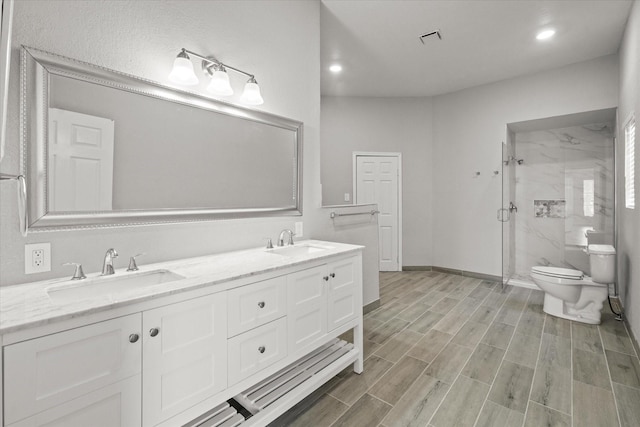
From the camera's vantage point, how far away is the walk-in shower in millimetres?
3830

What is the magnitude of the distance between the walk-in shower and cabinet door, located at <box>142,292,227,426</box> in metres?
3.81

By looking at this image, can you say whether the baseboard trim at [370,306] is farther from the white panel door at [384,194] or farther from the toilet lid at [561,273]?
the toilet lid at [561,273]

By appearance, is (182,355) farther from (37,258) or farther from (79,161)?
(79,161)

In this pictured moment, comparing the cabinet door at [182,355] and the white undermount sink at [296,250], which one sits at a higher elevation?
the white undermount sink at [296,250]

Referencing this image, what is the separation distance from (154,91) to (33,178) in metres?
0.71

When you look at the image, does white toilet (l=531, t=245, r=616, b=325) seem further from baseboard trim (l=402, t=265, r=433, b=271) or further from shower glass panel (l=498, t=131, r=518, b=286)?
baseboard trim (l=402, t=265, r=433, b=271)

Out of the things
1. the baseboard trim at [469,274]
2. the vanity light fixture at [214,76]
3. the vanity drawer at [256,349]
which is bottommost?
the baseboard trim at [469,274]

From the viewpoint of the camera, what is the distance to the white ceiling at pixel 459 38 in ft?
8.79

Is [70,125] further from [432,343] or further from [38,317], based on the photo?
[432,343]

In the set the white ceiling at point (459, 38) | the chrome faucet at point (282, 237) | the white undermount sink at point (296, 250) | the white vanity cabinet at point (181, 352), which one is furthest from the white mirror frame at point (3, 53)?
the white ceiling at point (459, 38)

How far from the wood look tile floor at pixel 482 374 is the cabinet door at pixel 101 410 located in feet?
2.73

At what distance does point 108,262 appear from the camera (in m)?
1.36

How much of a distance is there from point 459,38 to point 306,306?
127 inches

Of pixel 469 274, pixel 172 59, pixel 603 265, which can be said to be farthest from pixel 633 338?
pixel 172 59
